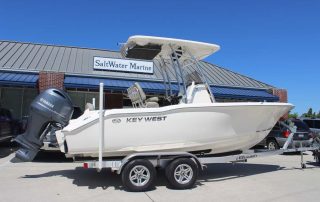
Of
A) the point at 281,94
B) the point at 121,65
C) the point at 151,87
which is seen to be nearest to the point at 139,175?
the point at 151,87

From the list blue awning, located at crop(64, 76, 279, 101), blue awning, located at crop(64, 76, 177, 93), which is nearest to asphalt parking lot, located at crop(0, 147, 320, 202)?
blue awning, located at crop(64, 76, 177, 93)

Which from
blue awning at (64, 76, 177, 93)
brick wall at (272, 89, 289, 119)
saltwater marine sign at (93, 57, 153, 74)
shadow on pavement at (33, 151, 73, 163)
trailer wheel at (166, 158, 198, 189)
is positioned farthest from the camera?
brick wall at (272, 89, 289, 119)

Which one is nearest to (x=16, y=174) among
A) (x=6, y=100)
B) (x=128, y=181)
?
(x=128, y=181)

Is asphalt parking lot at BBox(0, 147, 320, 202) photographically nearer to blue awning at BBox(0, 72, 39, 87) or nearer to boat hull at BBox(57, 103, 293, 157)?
boat hull at BBox(57, 103, 293, 157)

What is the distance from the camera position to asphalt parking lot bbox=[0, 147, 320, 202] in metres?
7.06

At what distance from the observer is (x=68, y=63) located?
66.3 ft

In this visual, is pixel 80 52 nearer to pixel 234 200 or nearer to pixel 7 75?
pixel 7 75

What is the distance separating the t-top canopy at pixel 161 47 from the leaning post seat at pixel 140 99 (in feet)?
3.12

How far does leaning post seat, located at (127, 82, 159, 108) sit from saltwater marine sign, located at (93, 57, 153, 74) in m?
11.1

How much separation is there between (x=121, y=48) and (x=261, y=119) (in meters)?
3.86

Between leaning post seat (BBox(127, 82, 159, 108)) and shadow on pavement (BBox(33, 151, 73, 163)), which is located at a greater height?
leaning post seat (BBox(127, 82, 159, 108))

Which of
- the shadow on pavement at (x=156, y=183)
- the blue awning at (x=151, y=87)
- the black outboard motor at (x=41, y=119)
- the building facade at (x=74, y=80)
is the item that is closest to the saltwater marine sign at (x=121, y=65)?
the building facade at (x=74, y=80)

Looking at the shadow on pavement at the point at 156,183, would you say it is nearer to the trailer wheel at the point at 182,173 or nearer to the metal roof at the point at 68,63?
the trailer wheel at the point at 182,173

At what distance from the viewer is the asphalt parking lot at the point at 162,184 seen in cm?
706
